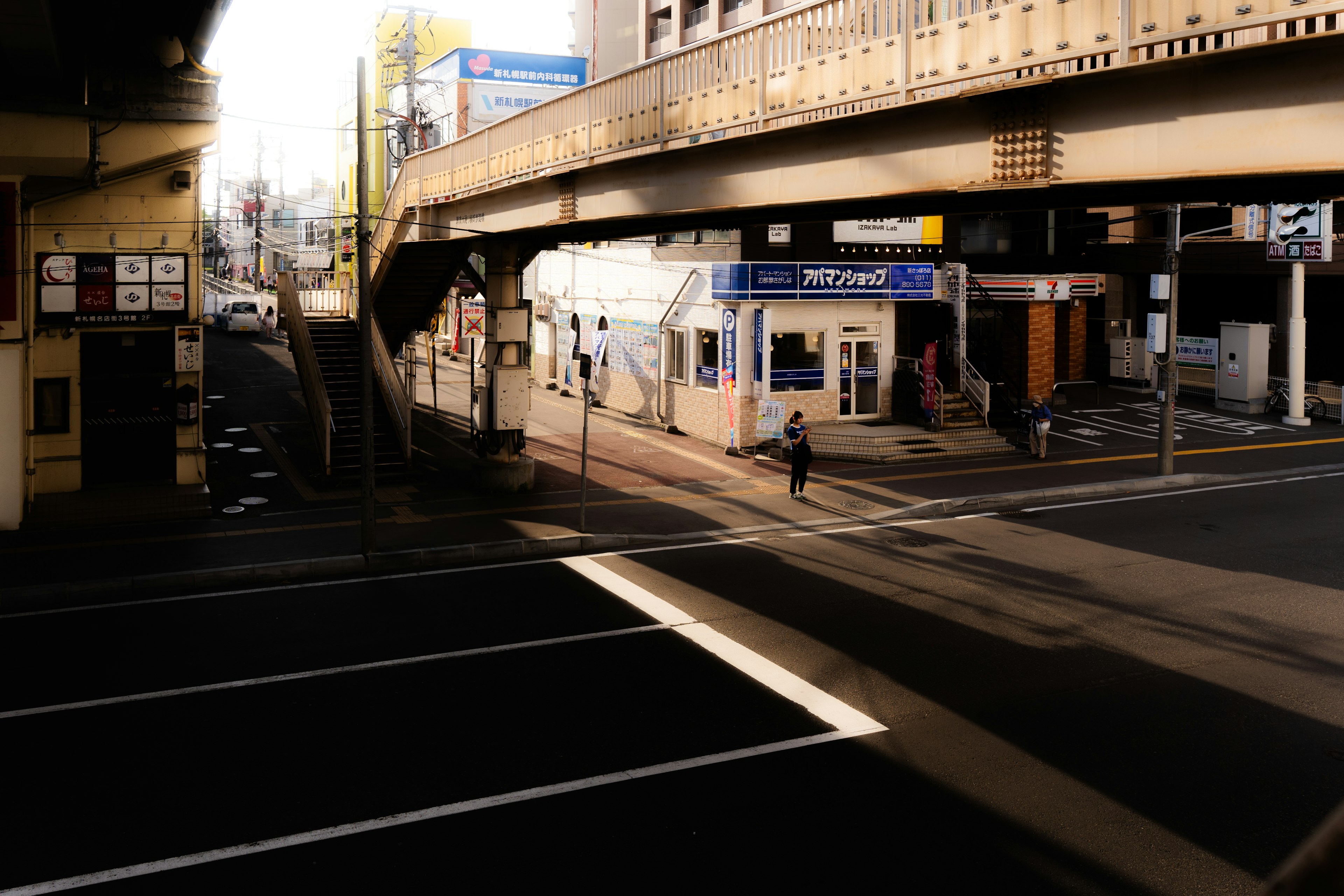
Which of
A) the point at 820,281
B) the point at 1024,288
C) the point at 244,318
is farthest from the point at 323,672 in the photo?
the point at 244,318

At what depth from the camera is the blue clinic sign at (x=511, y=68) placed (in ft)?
184

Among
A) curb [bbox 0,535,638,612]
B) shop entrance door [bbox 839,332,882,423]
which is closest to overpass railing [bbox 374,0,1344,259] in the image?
curb [bbox 0,535,638,612]

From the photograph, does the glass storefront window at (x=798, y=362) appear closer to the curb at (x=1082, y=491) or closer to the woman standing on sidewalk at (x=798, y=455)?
the woman standing on sidewalk at (x=798, y=455)

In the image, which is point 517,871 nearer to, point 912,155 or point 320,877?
point 320,877

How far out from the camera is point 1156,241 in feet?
125

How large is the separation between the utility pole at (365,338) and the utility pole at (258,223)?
2892 cm

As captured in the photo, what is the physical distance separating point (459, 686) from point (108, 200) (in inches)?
493

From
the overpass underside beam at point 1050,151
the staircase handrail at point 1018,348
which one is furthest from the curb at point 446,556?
the staircase handrail at point 1018,348

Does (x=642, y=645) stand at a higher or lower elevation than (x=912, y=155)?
lower

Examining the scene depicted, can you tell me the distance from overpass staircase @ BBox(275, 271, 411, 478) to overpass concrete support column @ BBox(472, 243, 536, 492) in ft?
6.73

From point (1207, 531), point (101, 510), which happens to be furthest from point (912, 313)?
point (101, 510)

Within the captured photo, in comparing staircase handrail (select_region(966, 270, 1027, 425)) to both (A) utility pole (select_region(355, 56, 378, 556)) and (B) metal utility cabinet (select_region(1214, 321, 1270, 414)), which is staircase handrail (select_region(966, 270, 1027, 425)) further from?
(A) utility pole (select_region(355, 56, 378, 556))

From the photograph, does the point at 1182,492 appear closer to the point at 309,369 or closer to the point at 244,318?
the point at 309,369

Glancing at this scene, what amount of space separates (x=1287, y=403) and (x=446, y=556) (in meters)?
26.7
